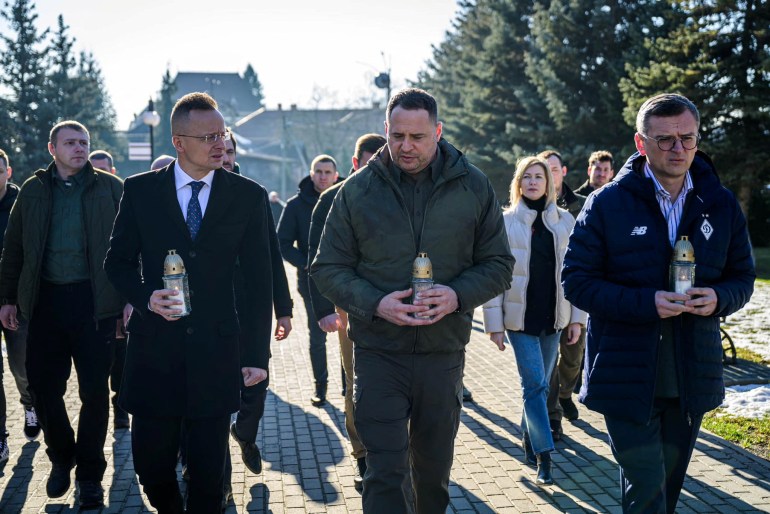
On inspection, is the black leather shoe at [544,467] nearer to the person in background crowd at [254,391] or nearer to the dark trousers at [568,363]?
the dark trousers at [568,363]

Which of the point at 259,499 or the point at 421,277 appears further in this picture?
the point at 259,499

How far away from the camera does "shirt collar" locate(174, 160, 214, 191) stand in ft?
12.9

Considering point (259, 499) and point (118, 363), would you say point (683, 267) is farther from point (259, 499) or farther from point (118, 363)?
point (118, 363)

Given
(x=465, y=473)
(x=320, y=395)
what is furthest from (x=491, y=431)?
(x=320, y=395)

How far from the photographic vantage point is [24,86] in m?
40.6

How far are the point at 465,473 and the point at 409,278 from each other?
2.48m

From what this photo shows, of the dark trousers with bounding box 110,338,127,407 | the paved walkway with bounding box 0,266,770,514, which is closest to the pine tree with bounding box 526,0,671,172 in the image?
the paved walkway with bounding box 0,266,770,514

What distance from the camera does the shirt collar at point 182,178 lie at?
394 cm

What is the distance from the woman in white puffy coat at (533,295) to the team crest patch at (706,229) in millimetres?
2131

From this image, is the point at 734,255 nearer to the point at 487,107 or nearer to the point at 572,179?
the point at 572,179

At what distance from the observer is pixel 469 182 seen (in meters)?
3.89

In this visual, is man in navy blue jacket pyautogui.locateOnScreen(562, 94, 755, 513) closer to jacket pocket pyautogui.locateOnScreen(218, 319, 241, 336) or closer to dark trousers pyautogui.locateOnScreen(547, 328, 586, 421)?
jacket pocket pyautogui.locateOnScreen(218, 319, 241, 336)

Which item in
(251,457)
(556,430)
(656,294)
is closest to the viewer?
(656,294)

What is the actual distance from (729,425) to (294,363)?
536cm
